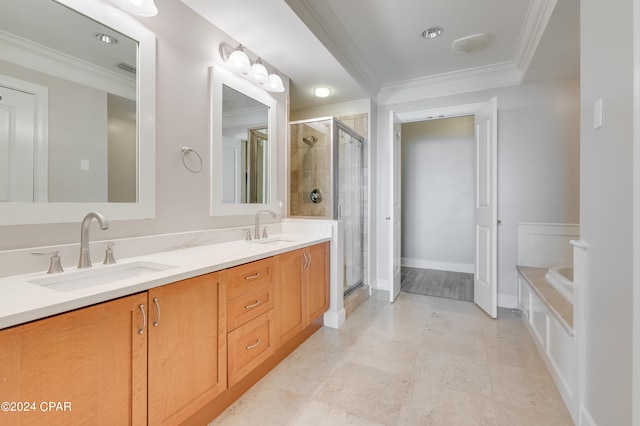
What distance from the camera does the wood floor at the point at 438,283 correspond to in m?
3.52

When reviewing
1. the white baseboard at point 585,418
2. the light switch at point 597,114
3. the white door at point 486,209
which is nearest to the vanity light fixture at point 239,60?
the light switch at point 597,114

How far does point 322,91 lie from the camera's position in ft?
10.5

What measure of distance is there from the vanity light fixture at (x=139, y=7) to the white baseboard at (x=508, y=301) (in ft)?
12.5

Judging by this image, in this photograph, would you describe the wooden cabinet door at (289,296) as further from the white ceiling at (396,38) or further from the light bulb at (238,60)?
the white ceiling at (396,38)

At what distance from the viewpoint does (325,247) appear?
254 centimetres

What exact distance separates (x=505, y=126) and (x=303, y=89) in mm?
2230

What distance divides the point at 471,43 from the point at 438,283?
2.85m

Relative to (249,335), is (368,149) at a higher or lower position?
higher

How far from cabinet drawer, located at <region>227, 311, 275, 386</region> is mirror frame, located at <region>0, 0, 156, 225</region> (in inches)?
32.7

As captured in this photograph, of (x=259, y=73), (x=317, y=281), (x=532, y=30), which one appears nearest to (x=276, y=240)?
(x=317, y=281)

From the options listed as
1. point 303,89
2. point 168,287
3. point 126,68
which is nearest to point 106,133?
point 126,68

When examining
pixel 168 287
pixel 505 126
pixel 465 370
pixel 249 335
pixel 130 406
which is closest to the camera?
pixel 130 406

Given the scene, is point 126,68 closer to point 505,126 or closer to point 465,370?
point 465,370

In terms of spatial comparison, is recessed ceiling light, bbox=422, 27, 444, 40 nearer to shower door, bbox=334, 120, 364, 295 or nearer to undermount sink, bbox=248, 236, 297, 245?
shower door, bbox=334, 120, 364, 295
